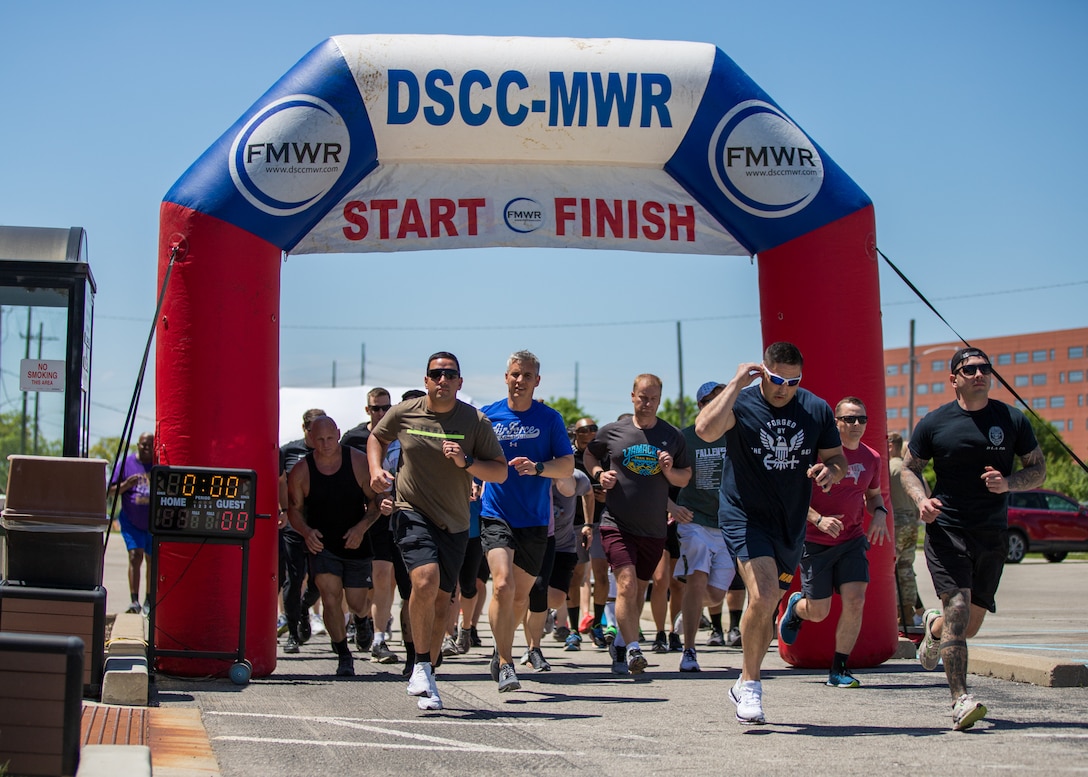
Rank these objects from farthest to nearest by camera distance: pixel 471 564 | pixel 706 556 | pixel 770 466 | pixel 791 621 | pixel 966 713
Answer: pixel 706 556 < pixel 471 564 < pixel 791 621 < pixel 770 466 < pixel 966 713

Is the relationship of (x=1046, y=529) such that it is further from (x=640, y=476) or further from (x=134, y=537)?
(x=640, y=476)

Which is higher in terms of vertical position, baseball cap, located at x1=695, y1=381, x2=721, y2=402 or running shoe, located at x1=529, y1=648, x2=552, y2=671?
baseball cap, located at x1=695, y1=381, x2=721, y2=402

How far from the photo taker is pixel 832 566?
8.17m

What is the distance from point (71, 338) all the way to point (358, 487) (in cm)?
227

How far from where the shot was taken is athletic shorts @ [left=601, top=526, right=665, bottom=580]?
939 centimetres

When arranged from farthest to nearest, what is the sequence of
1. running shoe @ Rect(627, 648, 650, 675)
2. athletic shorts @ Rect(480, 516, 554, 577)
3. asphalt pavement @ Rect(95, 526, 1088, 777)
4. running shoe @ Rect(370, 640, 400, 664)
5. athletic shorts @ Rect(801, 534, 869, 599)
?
running shoe @ Rect(370, 640, 400, 664) < running shoe @ Rect(627, 648, 650, 675) < athletic shorts @ Rect(480, 516, 554, 577) < athletic shorts @ Rect(801, 534, 869, 599) < asphalt pavement @ Rect(95, 526, 1088, 777)

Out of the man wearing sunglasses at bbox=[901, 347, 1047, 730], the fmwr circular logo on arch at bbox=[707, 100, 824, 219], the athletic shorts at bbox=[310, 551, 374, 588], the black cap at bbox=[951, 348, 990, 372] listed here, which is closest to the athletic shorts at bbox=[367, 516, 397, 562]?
the athletic shorts at bbox=[310, 551, 374, 588]

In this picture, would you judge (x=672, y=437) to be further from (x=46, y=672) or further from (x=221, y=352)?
(x=46, y=672)

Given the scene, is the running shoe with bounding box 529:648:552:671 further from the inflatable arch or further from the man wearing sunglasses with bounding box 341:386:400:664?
the inflatable arch

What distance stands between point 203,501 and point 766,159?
14.9 feet

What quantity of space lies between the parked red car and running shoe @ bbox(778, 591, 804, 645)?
2089 cm

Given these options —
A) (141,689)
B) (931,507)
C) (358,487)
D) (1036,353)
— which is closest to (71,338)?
(358,487)

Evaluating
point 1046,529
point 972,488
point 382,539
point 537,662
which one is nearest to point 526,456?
point 537,662

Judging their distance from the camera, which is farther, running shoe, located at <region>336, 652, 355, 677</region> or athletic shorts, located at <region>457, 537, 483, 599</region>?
athletic shorts, located at <region>457, 537, 483, 599</region>
